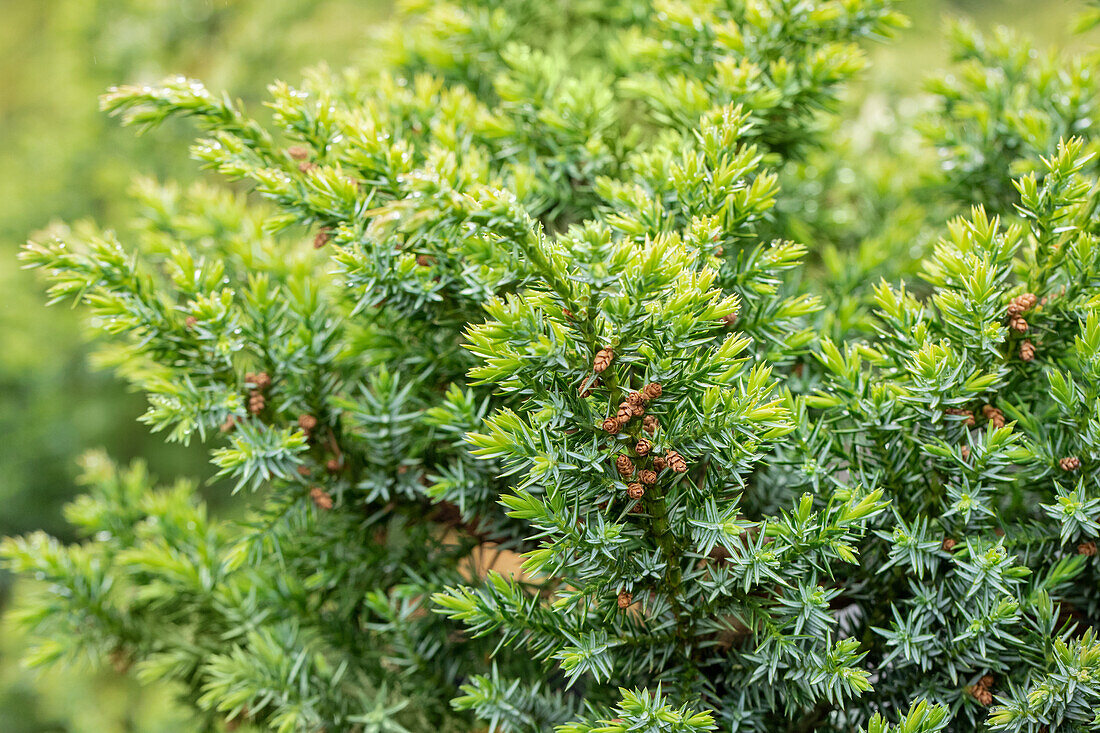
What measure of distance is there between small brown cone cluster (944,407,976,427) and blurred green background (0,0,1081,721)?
1850mm

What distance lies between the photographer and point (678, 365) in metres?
0.65

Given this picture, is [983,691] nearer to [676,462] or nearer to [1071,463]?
[1071,463]

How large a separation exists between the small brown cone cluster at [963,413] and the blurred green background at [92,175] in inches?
72.8

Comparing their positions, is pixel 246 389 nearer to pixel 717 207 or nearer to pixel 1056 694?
pixel 717 207

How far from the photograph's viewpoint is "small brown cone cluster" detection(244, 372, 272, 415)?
85 cm

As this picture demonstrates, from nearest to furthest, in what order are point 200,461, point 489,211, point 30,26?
point 489,211 → point 200,461 → point 30,26

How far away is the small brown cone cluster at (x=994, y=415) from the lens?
2.48 ft

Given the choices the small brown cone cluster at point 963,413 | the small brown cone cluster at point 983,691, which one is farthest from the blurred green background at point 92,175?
the small brown cone cluster at point 983,691

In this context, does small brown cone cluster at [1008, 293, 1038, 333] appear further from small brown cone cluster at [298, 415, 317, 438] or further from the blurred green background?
the blurred green background

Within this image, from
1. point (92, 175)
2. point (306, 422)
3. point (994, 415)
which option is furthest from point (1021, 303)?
point (92, 175)

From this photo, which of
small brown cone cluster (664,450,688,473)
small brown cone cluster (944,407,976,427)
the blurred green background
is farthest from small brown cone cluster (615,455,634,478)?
the blurred green background

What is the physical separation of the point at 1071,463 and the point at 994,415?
0.27 ft

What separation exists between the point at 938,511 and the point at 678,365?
1.25ft

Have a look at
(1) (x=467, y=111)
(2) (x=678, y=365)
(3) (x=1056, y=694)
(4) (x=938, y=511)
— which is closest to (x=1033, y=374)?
(4) (x=938, y=511)
